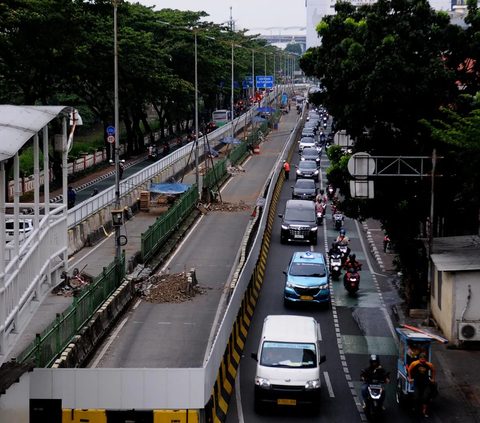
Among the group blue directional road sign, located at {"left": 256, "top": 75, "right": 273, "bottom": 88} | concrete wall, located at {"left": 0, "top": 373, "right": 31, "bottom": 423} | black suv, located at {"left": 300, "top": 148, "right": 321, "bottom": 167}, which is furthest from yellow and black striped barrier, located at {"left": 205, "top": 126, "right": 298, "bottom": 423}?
blue directional road sign, located at {"left": 256, "top": 75, "right": 273, "bottom": 88}

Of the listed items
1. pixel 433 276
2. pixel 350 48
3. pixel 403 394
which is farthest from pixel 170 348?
pixel 350 48

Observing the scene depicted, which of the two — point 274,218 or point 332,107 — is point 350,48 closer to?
point 332,107

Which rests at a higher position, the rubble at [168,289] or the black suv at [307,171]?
the black suv at [307,171]

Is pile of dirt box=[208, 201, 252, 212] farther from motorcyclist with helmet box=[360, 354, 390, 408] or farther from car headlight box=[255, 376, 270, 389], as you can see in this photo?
motorcyclist with helmet box=[360, 354, 390, 408]

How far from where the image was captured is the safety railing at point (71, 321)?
655 inches

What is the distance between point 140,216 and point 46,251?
27905 mm

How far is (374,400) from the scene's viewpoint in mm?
17531

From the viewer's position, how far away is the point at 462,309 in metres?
22.6

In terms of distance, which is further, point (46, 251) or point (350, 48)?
point (350, 48)

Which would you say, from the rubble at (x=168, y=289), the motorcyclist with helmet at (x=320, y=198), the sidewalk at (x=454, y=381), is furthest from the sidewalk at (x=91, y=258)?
the sidewalk at (x=454, y=381)

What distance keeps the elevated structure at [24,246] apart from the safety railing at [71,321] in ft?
8.71

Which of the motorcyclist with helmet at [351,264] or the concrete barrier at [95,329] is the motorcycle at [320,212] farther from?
the concrete barrier at [95,329]

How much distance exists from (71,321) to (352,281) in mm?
12106

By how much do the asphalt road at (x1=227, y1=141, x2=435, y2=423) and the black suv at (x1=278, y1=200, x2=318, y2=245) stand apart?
1.27 feet
